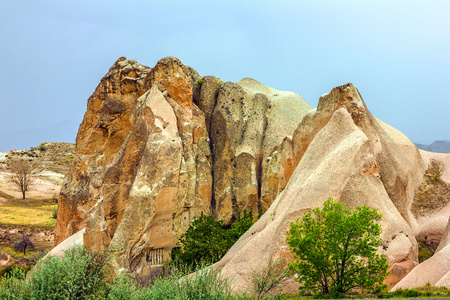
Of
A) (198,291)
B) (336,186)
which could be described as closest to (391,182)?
(336,186)

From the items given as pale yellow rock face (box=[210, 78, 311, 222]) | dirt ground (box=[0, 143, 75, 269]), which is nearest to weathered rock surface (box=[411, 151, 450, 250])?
pale yellow rock face (box=[210, 78, 311, 222])

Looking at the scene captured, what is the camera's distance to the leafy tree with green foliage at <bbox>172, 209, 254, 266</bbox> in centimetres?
2294

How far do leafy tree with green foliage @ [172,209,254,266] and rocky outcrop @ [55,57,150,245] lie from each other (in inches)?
351

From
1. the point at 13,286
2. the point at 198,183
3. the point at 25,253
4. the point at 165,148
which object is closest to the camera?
the point at 13,286

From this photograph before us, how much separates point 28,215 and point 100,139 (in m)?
31.1

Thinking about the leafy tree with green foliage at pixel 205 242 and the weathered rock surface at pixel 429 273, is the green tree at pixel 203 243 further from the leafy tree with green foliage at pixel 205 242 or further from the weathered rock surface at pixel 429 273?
the weathered rock surface at pixel 429 273

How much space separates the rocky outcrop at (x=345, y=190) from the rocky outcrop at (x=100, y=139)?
1408cm

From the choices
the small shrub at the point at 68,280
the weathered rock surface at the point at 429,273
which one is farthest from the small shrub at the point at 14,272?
the weathered rock surface at the point at 429,273

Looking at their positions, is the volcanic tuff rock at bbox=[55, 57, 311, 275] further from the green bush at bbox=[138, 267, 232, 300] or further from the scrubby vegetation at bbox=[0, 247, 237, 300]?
the green bush at bbox=[138, 267, 232, 300]

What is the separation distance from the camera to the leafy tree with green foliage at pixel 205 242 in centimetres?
2294

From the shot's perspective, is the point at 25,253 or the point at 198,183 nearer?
the point at 198,183

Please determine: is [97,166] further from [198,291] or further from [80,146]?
[198,291]

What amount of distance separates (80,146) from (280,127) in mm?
16094

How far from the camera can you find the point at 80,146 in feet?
111
